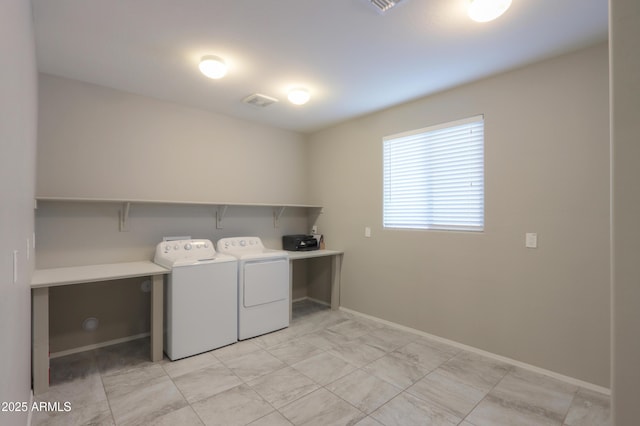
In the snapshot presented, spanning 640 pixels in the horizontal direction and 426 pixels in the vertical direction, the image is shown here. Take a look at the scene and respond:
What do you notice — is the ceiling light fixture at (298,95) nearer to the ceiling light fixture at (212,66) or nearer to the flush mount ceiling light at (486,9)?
the ceiling light fixture at (212,66)

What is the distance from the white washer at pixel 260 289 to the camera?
10.6ft

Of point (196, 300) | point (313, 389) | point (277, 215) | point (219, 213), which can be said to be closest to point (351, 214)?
point (277, 215)

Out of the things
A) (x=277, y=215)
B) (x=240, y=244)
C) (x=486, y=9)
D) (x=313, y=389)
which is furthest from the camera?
(x=277, y=215)

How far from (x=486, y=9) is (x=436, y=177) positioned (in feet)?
5.53

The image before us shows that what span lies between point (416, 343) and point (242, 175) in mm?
2899

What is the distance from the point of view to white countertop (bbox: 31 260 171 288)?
226cm

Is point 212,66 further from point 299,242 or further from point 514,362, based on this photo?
point 514,362

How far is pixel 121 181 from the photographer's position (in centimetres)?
318

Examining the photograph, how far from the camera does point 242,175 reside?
412 cm

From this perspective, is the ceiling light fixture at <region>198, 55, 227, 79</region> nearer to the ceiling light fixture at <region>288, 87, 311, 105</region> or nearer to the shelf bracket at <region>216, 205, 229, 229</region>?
the ceiling light fixture at <region>288, 87, 311, 105</region>

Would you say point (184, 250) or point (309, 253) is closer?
point (184, 250)

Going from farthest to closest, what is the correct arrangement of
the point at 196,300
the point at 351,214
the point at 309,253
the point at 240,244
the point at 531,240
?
the point at 351,214, the point at 309,253, the point at 240,244, the point at 196,300, the point at 531,240

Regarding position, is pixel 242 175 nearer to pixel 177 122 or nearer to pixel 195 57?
pixel 177 122

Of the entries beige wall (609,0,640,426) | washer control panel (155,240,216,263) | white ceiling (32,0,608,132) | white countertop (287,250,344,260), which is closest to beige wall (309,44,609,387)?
white ceiling (32,0,608,132)
